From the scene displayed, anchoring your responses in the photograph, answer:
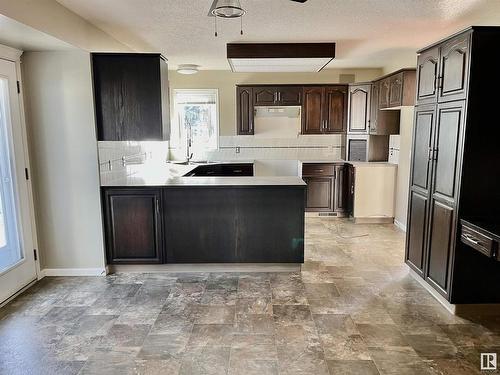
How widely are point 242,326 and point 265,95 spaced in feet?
14.5

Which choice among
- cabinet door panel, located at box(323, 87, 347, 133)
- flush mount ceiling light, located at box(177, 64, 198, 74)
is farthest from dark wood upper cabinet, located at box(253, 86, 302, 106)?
flush mount ceiling light, located at box(177, 64, 198, 74)

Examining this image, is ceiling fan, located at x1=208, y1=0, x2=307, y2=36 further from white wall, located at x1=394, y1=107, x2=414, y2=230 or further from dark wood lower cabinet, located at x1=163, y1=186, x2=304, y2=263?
white wall, located at x1=394, y1=107, x2=414, y2=230

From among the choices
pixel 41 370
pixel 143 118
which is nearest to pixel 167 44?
pixel 143 118

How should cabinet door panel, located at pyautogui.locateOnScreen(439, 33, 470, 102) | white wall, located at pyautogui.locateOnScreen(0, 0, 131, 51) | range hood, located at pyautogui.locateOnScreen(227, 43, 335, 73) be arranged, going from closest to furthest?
1. white wall, located at pyautogui.locateOnScreen(0, 0, 131, 51)
2. cabinet door panel, located at pyautogui.locateOnScreen(439, 33, 470, 102)
3. range hood, located at pyautogui.locateOnScreen(227, 43, 335, 73)

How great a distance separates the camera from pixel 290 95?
627 cm

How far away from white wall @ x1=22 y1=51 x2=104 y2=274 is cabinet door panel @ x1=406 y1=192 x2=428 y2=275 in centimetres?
312

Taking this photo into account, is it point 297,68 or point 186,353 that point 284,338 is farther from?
point 297,68

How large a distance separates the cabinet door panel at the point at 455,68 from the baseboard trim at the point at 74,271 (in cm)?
358

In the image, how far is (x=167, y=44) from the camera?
4492mm

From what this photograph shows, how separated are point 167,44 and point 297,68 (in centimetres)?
185

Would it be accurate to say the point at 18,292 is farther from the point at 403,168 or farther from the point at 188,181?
the point at 403,168

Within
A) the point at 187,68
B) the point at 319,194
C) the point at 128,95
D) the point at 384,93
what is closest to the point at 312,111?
the point at 384,93

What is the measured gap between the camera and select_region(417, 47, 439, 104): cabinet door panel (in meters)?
3.10

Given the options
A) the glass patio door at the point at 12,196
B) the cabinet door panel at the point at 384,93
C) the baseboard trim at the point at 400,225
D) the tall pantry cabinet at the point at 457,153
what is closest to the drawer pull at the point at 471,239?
the tall pantry cabinet at the point at 457,153
